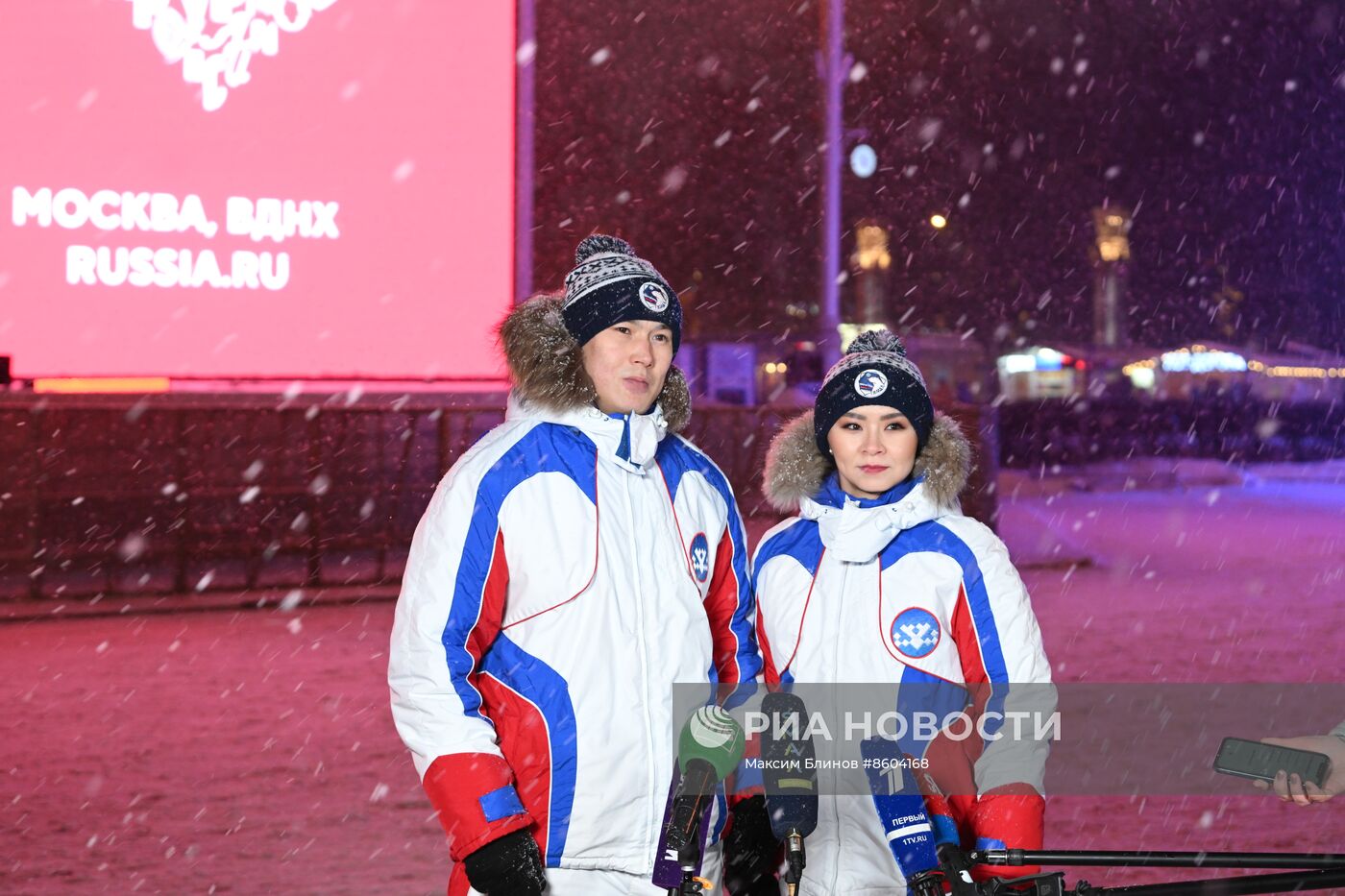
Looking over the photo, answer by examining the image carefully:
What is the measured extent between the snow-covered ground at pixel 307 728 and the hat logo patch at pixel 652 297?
92.4 inches

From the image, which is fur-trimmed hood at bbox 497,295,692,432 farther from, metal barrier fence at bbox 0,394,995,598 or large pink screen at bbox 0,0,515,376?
large pink screen at bbox 0,0,515,376

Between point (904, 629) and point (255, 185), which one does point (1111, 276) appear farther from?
point (904, 629)

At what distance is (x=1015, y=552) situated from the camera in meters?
12.2

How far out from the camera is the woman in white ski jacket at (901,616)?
102 inches

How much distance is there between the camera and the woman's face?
2840mm

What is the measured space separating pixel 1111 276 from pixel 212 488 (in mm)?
37286

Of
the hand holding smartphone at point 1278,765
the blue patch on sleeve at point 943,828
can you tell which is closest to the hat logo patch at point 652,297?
the blue patch on sleeve at point 943,828

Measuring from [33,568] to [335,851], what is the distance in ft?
20.9

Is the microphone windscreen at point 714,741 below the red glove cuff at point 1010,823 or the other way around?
the other way around

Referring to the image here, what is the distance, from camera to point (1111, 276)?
1704 inches

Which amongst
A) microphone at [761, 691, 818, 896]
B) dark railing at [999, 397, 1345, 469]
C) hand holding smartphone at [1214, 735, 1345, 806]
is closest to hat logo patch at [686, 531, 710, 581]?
microphone at [761, 691, 818, 896]

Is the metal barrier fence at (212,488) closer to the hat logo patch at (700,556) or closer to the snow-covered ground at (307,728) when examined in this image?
the snow-covered ground at (307,728)

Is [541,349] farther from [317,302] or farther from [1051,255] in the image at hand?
[1051,255]

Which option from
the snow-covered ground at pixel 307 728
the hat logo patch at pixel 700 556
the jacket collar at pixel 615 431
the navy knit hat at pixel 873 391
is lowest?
the snow-covered ground at pixel 307 728
